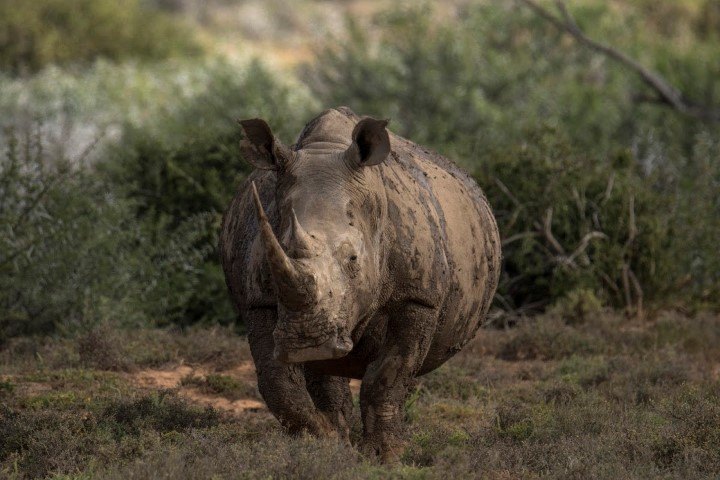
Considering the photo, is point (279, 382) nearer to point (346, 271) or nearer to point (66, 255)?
point (346, 271)

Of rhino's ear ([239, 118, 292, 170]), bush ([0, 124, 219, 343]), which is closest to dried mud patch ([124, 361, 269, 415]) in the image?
bush ([0, 124, 219, 343])

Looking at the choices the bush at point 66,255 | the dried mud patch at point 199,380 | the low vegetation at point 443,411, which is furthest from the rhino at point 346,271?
the bush at point 66,255

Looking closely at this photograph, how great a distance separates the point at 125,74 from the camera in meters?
27.8

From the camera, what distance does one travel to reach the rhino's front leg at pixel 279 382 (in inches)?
255

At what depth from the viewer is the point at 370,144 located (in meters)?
6.43

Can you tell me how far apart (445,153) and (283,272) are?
8689 mm

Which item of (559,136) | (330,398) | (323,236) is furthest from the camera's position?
(559,136)

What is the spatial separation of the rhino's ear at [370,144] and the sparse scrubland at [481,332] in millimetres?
1393

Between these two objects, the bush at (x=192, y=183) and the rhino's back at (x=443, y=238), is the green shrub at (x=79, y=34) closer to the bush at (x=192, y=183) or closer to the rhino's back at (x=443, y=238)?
the bush at (x=192, y=183)

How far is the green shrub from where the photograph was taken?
32.1 metres

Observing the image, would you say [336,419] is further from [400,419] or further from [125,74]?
[125,74]

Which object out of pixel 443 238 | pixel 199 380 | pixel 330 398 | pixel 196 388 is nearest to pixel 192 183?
pixel 199 380

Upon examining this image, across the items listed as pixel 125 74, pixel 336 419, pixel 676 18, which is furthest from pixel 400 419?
pixel 676 18

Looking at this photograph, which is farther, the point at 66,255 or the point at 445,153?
the point at 445,153
